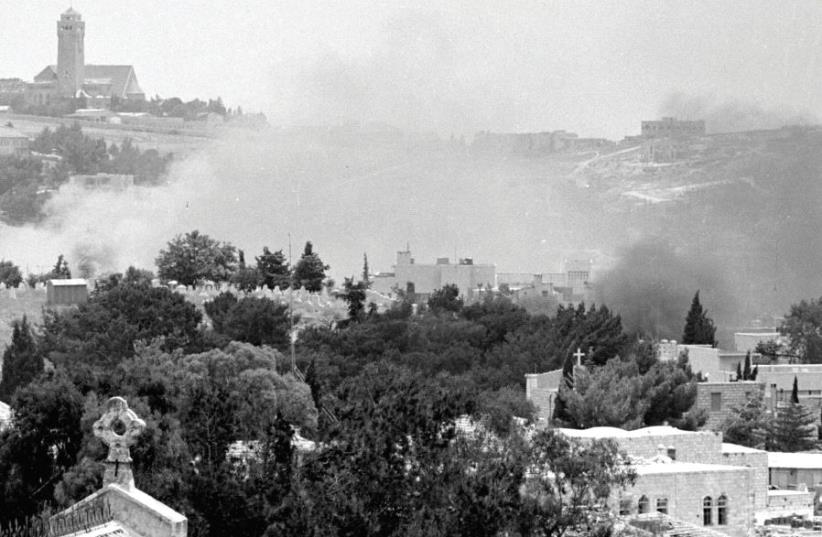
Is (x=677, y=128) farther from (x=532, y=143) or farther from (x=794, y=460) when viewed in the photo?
(x=794, y=460)

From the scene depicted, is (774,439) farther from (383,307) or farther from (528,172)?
(528,172)

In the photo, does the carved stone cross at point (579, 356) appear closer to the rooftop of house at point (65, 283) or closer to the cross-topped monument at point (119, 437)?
the rooftop of house at point (65, 283)

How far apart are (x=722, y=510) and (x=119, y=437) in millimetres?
16609

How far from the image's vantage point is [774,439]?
50.3 m

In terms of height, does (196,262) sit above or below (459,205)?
above

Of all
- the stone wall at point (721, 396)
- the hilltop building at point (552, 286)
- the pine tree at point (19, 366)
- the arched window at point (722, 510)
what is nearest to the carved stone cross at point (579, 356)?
the stone wall at point (721, 396)

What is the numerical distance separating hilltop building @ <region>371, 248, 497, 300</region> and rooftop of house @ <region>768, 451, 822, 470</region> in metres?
49.9

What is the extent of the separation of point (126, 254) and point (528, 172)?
31.8 metres

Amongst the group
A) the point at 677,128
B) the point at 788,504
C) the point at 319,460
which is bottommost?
the point at 788,504

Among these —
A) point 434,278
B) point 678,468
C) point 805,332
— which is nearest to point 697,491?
point 678,468

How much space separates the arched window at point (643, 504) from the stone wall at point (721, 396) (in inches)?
708

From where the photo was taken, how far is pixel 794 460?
1756 inches

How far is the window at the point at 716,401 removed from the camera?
55.0 metres

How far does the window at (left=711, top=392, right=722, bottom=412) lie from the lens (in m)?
55.0
